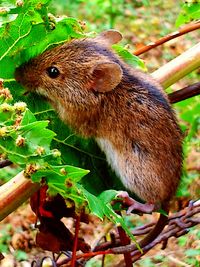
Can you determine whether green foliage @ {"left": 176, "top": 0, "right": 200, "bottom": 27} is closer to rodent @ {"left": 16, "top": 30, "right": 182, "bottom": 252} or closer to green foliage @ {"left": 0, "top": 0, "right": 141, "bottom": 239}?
rodent @ {"left": 16, "top": 30, "right": 182, "bottom": 252}

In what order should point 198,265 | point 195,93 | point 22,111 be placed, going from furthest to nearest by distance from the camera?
1. point 198,265
2. point 195,93
3. point 22,111

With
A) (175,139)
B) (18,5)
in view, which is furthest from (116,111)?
(18,5)

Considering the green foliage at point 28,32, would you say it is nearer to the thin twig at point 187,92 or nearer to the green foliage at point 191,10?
the thin twig at point 187,92

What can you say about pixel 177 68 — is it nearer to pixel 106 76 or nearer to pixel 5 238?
pixel 106 76

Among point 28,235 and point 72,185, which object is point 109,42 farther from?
point 28,235

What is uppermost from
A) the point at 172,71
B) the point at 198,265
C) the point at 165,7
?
the point at 165,7

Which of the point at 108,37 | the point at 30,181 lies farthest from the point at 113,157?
the point at 30,181

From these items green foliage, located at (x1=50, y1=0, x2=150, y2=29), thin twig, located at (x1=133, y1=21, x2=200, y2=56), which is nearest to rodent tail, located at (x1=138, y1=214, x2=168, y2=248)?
thin twig, located at (x1=133, y1=21, x2=200, y2=56)
